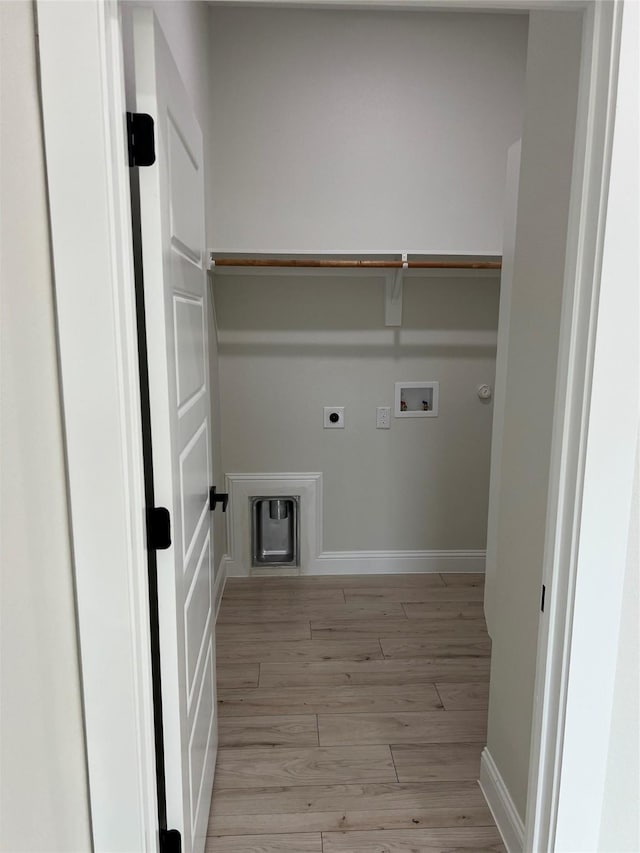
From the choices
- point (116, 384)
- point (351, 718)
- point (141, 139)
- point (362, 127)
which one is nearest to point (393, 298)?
point (362, 127)

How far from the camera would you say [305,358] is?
3.21m

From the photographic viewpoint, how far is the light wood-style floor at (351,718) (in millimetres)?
1732

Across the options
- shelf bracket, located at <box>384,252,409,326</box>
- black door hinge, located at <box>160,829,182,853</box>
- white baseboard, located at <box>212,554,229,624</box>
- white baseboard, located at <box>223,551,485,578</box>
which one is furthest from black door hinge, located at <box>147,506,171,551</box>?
white baseboard, located at <box>223,551,485,578</box>

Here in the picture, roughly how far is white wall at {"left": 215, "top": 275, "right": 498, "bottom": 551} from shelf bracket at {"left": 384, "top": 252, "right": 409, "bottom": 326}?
0.04 metres

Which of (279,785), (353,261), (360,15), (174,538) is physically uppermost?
(360,15)

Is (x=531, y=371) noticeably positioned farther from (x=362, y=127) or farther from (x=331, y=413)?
(x=362, y=127)

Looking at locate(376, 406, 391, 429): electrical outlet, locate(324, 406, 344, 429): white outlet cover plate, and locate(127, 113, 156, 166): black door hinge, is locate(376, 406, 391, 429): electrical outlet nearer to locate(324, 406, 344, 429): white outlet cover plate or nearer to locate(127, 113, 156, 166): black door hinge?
locate(324, 406, 344, 429): white outlet cover plate

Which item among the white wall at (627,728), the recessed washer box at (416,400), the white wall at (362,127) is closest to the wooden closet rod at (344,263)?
the white wall at (362,127)

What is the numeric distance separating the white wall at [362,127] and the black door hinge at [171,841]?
2.39 m

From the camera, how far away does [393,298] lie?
3.11 metres

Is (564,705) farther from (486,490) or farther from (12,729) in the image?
(486,490)

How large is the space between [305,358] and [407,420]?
652mm

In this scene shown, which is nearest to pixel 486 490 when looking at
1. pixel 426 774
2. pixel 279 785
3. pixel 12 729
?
pixel 426 774

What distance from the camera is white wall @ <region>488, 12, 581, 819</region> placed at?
1397mm
